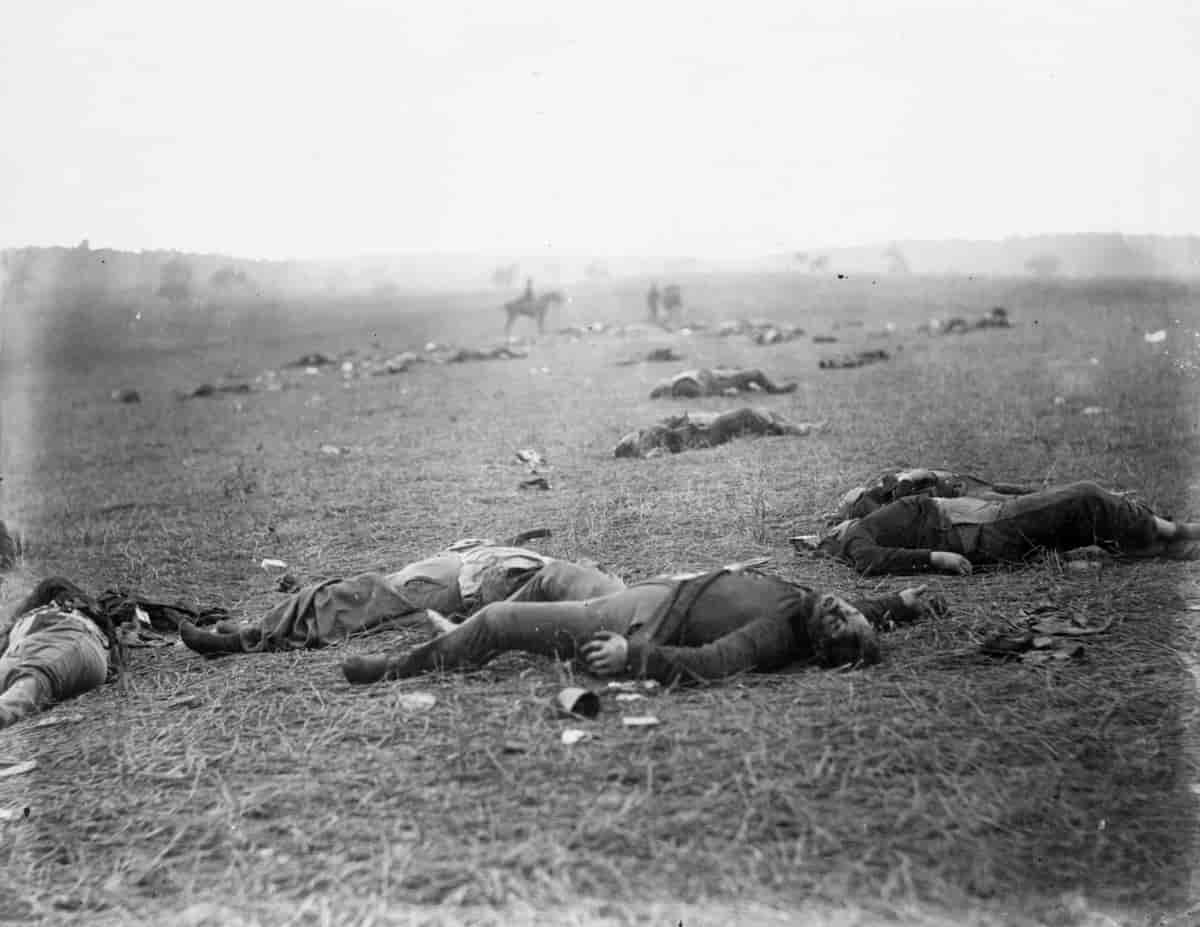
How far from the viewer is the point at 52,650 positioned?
396cm

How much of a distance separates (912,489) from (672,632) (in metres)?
2.25

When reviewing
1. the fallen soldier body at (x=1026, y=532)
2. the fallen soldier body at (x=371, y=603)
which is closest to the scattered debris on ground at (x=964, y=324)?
the fallen soldier body at (x=1026, y=532)

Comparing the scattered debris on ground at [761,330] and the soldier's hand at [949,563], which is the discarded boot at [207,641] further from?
the scattered debris on ground at [761,330]

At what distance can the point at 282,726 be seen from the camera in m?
3.43

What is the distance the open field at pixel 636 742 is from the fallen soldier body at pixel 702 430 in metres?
0.26

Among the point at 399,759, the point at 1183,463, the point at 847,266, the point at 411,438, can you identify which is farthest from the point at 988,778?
the point at 847,266

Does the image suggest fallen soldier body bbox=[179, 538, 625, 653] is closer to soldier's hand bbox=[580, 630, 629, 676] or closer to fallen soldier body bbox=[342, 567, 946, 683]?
fallen soldier body bbox=[342, 567, 946, 683]

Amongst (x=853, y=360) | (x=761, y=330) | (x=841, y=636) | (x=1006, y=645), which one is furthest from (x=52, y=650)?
(x=761, y=330)

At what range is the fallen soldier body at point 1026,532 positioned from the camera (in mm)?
4602

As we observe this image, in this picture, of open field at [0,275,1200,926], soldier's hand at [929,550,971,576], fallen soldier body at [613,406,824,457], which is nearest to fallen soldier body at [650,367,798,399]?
fallen soldier body at [613,406,824,457]

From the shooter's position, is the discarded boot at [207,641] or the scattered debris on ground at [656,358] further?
the scattered debris on ground at [656,358]

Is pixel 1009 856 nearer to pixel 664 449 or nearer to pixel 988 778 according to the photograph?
pixel 988 778

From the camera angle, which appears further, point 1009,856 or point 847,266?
point 847,266

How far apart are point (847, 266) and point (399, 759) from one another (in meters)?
7.47
